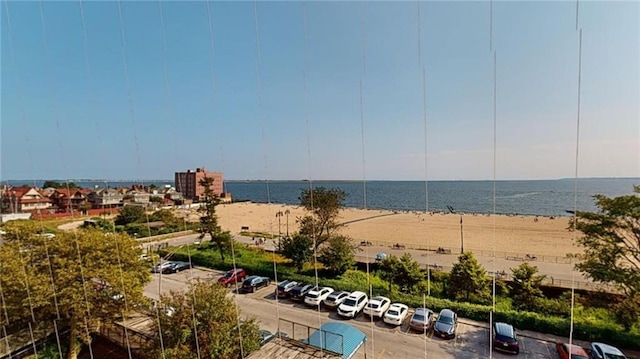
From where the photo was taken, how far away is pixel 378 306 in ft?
21.2

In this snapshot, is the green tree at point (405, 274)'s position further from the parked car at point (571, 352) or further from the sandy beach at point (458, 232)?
the sandy beach at point (458, 232)

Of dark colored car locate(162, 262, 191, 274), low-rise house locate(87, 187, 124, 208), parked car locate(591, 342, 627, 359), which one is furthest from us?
low-rise house locate(87, 187, 124, 208)

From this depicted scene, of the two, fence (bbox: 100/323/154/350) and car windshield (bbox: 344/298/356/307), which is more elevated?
fence (bbox: 100/323/154/350)

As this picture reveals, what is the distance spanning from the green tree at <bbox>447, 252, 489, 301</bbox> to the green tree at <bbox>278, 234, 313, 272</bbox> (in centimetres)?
431

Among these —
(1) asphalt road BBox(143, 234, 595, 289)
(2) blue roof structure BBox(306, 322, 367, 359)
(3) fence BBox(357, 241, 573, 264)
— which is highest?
(2) blue roof structure BBox(306, 322, 367, 359)

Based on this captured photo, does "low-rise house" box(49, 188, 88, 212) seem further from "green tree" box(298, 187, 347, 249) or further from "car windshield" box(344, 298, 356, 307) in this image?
"car windshield" box(344, 298, 356, 307)

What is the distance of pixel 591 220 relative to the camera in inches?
224

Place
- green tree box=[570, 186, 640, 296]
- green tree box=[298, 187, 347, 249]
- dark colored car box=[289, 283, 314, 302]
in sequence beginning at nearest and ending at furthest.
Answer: green tree box=[570, 186, 640, 296] < dark colored car box=[289, 283, 314, 302] < green tree box=[298, 187, 347, 249]

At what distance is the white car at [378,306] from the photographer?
6.38m

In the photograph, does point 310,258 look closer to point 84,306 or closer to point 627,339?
point 84,306

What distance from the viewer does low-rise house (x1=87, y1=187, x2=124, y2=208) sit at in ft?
74.8

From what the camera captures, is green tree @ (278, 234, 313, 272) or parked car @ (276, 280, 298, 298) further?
green tree @ (278, 234, 313, 272)

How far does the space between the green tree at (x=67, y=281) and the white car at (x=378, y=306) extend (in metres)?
4.31

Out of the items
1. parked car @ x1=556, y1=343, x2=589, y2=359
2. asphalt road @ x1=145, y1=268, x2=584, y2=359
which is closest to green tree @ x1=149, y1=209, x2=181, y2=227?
asphalt road @ x1=145, y1=268, x2=584, y2=359
